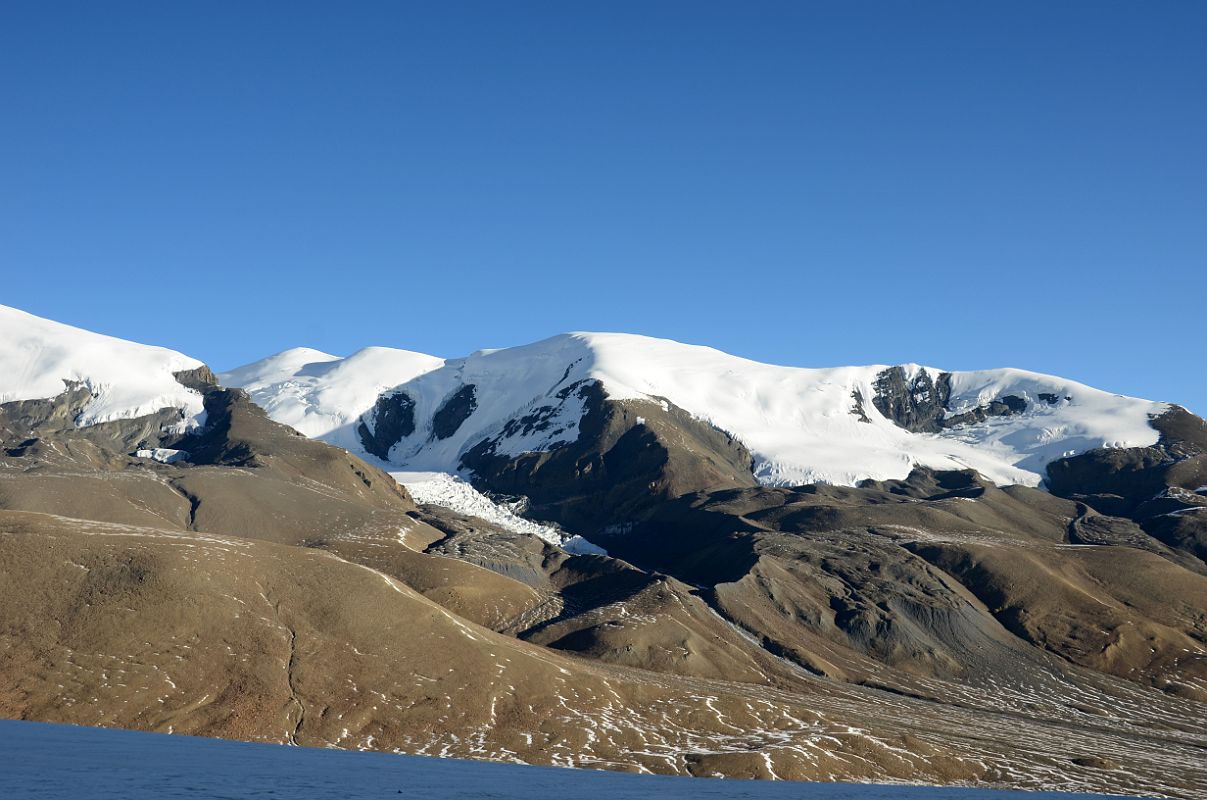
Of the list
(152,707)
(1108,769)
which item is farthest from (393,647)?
(1108,769)

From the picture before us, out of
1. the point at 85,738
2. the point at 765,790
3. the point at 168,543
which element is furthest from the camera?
the point at 168,543

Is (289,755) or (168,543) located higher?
(168,543)

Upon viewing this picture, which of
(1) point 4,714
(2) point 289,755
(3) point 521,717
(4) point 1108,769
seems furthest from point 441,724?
(4) point 1108,769

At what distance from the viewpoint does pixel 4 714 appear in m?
131

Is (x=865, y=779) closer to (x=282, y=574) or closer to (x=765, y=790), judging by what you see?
(x=765, y=790)

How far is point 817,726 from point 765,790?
38.2 m

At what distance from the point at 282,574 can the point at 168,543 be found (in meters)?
17.8

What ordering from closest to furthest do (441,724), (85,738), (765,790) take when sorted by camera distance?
(85,738) → (765,790) → (441,724)

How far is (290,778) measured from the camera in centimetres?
10762

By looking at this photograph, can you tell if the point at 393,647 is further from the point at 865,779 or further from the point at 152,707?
the point at 865,779

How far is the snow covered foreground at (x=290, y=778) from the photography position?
95.5m

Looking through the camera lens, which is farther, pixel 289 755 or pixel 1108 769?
pixel 1108 769

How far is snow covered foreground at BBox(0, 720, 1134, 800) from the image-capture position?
313 ft

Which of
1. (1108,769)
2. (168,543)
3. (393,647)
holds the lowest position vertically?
(1108,769)
